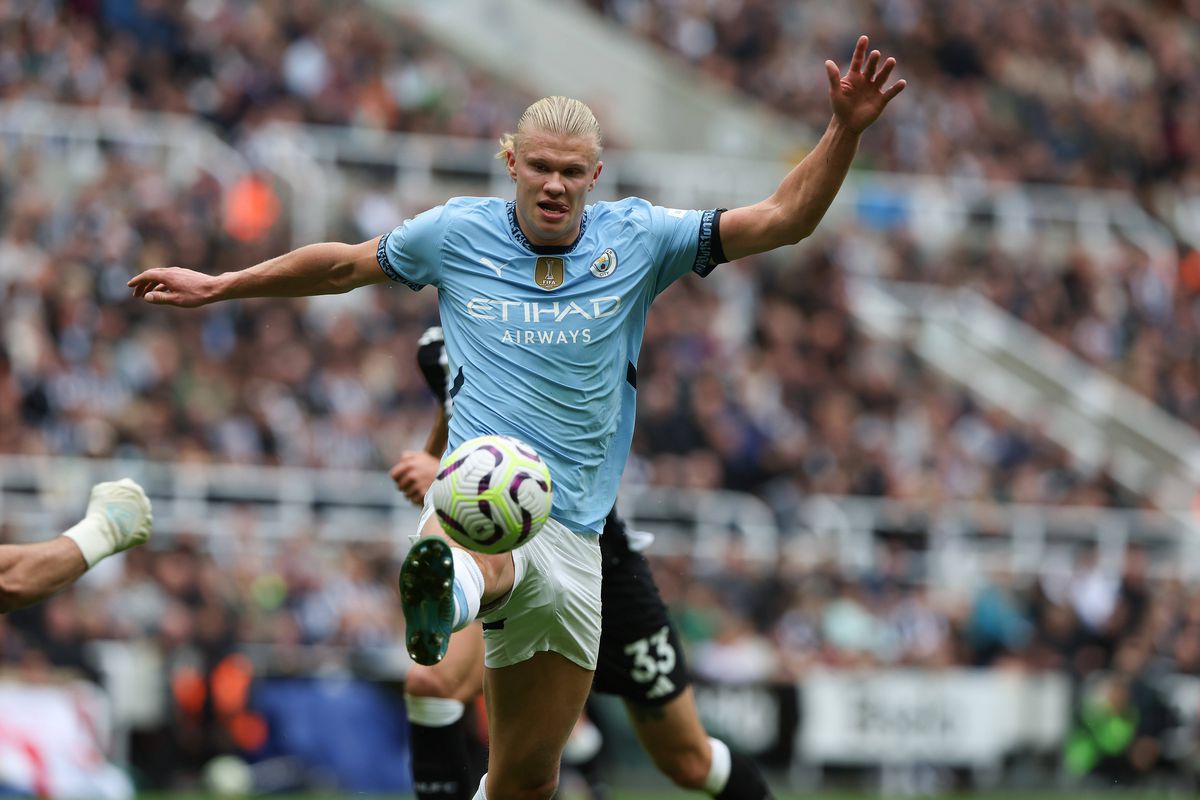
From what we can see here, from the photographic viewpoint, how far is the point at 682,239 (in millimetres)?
7242

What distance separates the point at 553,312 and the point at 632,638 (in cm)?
211

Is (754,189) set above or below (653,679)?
above

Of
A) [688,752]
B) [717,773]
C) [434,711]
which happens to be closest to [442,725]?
[434,711]

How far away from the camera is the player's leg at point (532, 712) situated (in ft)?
23.3

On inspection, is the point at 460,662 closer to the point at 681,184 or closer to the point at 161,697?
the point at 161,697

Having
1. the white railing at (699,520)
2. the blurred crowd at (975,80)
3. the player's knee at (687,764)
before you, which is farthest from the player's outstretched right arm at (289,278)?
the blurred crowd at (975,80)

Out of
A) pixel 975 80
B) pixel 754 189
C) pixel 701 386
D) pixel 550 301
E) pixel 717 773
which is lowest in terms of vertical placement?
pixel 717 773

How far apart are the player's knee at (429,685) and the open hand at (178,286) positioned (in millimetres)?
1871

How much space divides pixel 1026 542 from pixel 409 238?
14.2 meters

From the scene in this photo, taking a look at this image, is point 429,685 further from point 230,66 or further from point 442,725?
point 230,66

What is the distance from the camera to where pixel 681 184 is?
22312mm

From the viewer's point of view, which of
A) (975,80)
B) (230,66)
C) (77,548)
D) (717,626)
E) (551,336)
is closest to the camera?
(551,336)

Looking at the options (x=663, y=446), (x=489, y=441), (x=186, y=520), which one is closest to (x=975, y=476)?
(x=663, y=446)

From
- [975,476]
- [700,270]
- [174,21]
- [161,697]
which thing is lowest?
[161,697]
